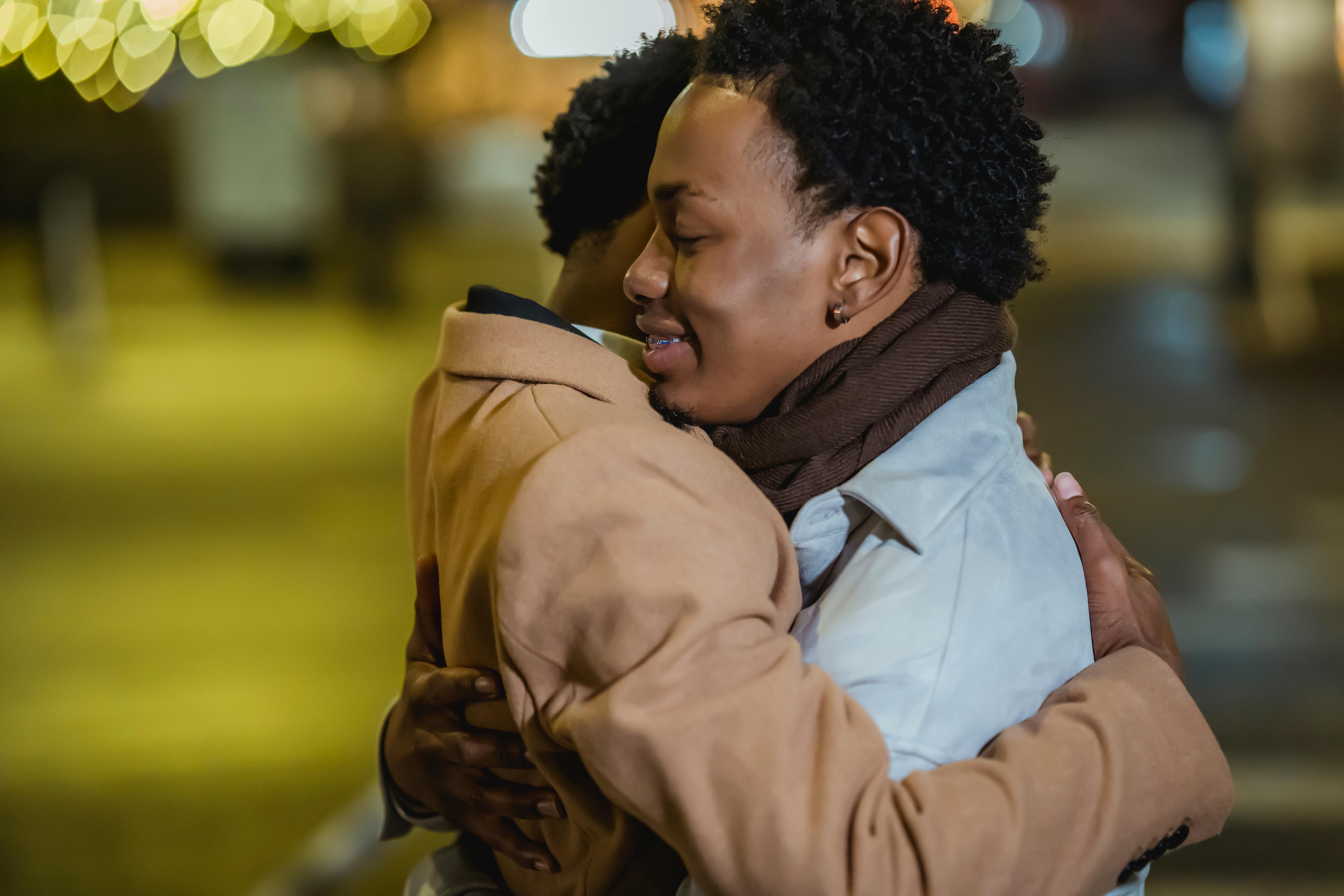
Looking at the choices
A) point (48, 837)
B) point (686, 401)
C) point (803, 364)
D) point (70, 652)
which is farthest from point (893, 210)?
point (70, 652)

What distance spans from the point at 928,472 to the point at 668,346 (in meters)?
0.36

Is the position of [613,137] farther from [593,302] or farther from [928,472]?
[928,472]

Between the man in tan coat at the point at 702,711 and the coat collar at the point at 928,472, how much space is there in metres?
0.11

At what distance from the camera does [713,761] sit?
3.81ft

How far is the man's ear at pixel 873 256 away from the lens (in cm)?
146

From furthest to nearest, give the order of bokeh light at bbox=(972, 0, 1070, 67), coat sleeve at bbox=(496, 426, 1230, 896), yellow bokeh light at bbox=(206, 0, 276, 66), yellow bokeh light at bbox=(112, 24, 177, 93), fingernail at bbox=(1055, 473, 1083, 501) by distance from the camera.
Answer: yellow bokeh light at bbox=(112, 24, 177, 93), yellow bokeh light at bbox=(206, 0, 276, 66), bokeh light at bbox=(972, 0, 1070, 67), fingernail at bbox=(1055, 473, 1083, 501), coat sleeve at bbox=(496, 426, 1230, 896)

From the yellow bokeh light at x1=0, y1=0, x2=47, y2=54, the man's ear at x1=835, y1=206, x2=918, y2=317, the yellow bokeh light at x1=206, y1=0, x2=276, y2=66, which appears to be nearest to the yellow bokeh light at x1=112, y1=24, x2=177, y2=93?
the yellow bokeh light at x1=0, y1=0, x2=47, y2=54

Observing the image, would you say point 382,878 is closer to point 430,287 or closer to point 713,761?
point 713,761

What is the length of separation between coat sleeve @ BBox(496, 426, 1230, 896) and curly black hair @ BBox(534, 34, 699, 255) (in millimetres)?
675

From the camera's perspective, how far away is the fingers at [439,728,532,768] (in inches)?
60.6

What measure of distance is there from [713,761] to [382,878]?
9.97 feet

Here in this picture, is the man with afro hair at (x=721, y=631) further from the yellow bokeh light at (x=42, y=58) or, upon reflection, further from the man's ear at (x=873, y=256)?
the yellow bokeh light at (x=42, y=58)

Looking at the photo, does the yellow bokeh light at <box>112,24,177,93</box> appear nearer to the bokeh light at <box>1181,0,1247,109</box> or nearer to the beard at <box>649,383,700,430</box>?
the bokeh light at <box>1181,0,1247,109</box>

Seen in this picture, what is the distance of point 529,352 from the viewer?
4.63ft
